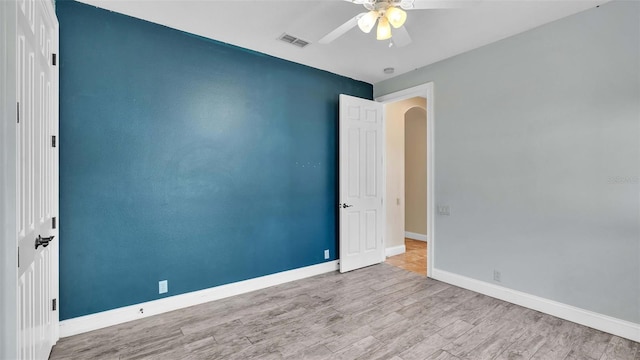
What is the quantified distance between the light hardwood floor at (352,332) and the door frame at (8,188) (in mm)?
1190

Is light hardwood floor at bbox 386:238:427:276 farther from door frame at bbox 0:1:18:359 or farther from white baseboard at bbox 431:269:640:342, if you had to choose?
door frame at bbox 0:1:18:359

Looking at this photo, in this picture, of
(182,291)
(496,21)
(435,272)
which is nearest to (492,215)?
(435,272)

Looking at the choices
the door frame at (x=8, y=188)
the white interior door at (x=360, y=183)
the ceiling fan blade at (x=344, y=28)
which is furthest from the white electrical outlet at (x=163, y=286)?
the ceiling fan blade at (x=344, y=28)

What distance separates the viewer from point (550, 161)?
2766 mm

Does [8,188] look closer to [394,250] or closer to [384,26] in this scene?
[384,26]

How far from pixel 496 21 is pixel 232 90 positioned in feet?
9.05

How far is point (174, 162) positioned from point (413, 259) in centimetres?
377

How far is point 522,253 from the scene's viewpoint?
2.96 m

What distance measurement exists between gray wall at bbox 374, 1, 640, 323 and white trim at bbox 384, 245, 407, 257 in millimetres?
1172

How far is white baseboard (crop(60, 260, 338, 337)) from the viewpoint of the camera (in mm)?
2420

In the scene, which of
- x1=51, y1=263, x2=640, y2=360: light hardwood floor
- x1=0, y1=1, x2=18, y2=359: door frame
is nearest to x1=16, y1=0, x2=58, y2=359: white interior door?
x1=0, y1=1, x2=18, y2=359: door frame

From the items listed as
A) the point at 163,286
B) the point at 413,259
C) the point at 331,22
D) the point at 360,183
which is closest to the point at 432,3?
the point at 331,22

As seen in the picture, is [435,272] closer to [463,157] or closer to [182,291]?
[463,157]

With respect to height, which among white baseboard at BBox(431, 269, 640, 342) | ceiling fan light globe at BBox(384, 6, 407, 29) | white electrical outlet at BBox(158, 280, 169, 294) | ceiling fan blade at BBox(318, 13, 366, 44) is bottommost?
white baseboard at BBox(431, 269, 640, 342)
